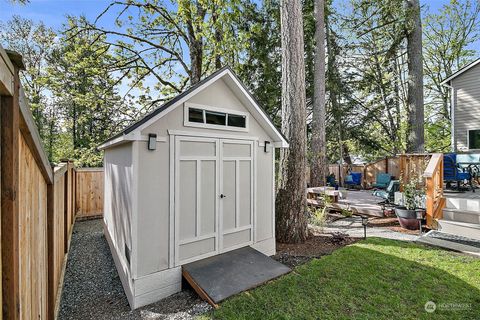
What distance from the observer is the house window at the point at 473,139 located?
34.9ft

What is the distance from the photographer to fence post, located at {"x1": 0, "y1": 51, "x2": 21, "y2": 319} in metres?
1.25

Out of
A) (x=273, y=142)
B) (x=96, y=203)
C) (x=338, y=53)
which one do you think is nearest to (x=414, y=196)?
(x=273, y=142)

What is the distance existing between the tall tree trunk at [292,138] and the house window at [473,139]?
980 centimetres

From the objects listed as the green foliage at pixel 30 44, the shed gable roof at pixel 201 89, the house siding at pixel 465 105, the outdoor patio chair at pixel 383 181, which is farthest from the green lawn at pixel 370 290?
the green foliage at pixel 30 44

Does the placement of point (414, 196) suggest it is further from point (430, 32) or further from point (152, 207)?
point (430, 32)

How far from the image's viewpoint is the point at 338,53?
51.5 feet

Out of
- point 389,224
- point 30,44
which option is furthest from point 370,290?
point 30,44

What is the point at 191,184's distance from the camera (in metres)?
4.39

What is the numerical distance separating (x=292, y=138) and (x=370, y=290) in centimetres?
367

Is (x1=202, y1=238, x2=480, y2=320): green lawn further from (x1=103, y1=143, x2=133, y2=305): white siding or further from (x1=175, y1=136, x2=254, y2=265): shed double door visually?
(x1=103, y1=143, x2=133, y2=305): white siding

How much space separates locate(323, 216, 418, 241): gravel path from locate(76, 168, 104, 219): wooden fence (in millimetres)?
8798

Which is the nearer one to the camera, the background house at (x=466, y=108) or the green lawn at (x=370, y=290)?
the green lawn at (x=370, y=290)

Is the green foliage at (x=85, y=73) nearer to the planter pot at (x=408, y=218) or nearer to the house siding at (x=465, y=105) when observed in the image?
the planter pot at (x=408, y=218)

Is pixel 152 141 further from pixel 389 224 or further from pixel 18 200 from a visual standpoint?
pixel 389 224
